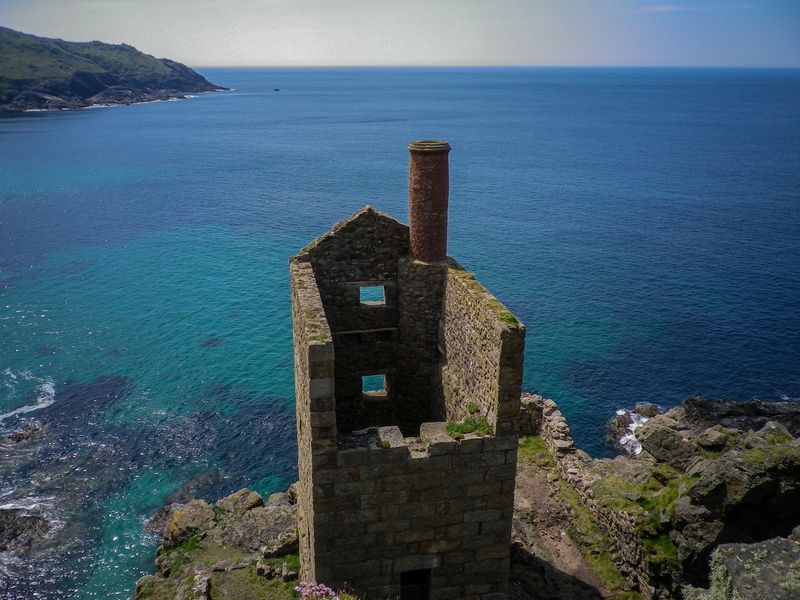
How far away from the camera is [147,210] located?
257 feet

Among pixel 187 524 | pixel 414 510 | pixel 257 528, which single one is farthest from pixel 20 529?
pixel 414 510

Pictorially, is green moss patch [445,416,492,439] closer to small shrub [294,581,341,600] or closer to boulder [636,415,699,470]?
small shrub [294,581,341,600]

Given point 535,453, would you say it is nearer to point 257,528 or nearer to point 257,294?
point 257,528

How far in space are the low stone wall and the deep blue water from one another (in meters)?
10.8

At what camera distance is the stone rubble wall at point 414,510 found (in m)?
12.7

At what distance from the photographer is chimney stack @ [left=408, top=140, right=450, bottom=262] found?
17.6 metres

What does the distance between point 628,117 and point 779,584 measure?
7440 inches

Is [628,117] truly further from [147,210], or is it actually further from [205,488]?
[205,488]

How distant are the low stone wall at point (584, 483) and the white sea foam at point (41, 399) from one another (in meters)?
27.6

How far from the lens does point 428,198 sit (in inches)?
704

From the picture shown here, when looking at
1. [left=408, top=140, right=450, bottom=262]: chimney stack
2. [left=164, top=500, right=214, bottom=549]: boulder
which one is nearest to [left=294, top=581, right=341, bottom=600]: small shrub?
[left=408, top=140, right=450, bottom=262]: chimney stack

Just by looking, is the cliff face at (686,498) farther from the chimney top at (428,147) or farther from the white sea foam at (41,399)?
the white sea foam at (41,399)

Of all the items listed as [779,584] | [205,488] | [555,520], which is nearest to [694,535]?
[555,520]

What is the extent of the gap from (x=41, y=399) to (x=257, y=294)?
18974 mm
